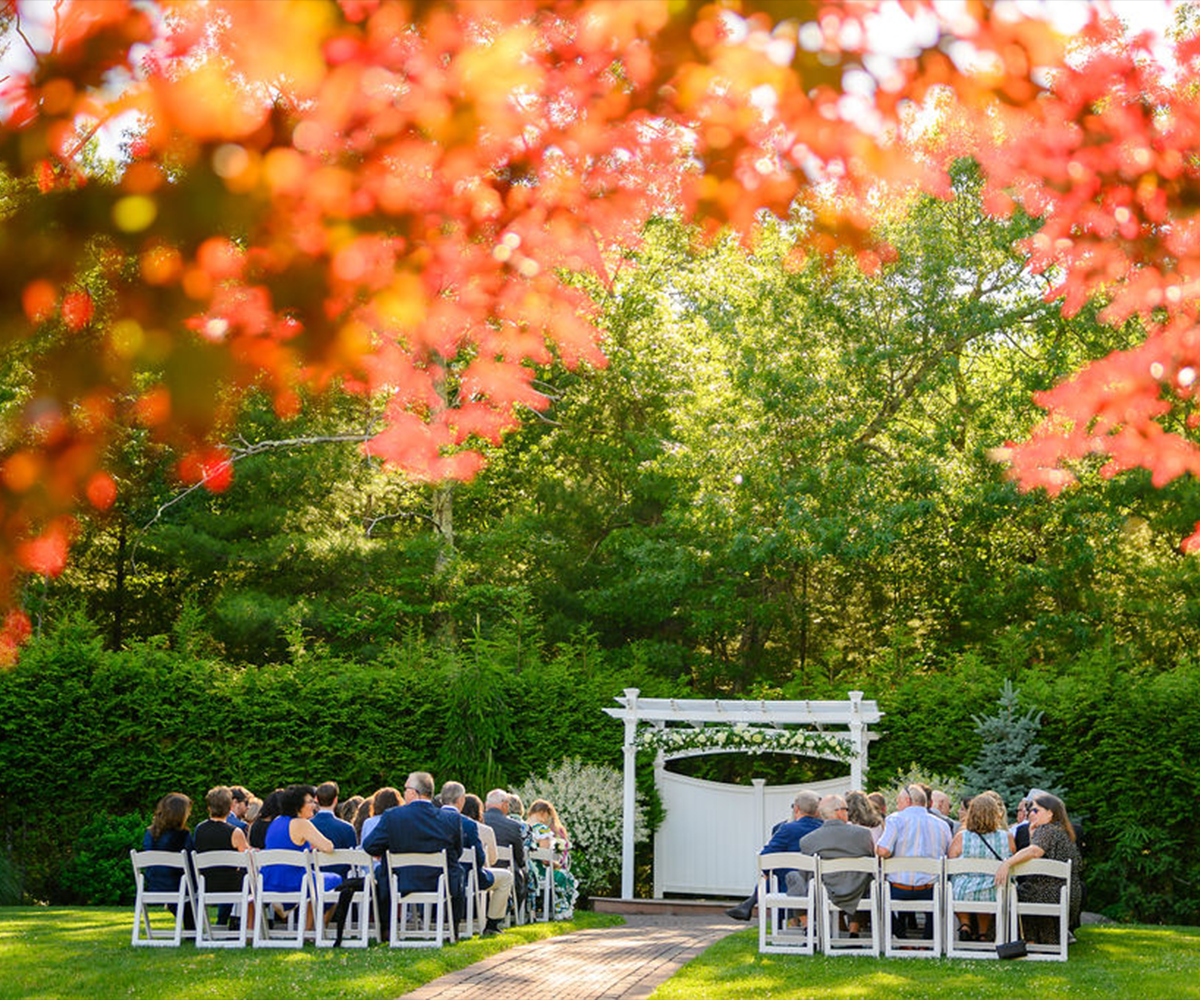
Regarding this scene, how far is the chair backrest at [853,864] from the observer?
10656mm

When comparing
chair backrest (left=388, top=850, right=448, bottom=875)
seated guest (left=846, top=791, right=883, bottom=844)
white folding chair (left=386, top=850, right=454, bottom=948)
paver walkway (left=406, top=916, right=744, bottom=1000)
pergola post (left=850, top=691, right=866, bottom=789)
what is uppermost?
pergola post (left=850, top=691, right=866, bottom=789)

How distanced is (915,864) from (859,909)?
2.55ft

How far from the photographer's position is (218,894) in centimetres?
1083

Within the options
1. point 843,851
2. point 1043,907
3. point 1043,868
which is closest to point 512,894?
point 843,851

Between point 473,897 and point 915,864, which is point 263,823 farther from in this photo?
point 915,864

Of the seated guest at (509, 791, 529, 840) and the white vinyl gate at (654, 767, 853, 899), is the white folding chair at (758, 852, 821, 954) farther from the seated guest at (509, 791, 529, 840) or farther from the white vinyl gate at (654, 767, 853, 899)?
the white vinyl gate at (654, 767, 853, 899)

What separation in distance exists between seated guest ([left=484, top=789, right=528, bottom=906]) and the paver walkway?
0.72 metres

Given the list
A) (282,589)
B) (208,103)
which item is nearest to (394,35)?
(208,103)

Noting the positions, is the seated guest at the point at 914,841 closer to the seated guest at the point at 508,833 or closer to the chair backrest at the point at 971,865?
the chair backrest at the point at 971,865

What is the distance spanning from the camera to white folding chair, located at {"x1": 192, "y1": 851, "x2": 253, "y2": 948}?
10.7 meters

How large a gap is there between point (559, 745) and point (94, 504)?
14.7 meters

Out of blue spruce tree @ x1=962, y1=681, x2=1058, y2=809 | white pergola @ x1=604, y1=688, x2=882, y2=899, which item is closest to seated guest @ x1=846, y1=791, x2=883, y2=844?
white pergola @ x1=604, y1=688, x2=882, y2=899

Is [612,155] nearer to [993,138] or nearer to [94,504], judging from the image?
[993,138]

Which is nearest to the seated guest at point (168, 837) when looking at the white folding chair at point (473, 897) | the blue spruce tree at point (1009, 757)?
the white folding chair at point (473, 897)
